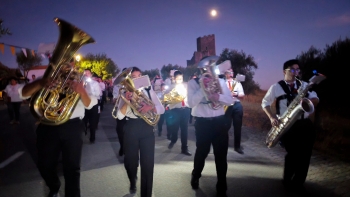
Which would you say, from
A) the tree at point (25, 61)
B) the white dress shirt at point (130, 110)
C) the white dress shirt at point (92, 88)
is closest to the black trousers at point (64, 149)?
the white dress shirt at point (92, 88)

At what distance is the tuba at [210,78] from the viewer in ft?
13.5

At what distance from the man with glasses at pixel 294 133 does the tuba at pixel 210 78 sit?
46.0 inches

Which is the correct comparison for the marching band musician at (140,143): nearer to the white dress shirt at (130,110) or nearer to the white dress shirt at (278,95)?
the white dress shirt at (130,110)

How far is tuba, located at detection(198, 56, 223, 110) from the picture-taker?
13.5 feet

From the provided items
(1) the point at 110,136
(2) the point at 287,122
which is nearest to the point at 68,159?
(2) the point at 287,122

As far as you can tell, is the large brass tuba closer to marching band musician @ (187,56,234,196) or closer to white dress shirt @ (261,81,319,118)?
marching band musician @ (187,56,234,196)

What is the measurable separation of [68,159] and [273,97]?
355 centimetres

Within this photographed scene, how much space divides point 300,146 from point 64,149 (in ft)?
12.0

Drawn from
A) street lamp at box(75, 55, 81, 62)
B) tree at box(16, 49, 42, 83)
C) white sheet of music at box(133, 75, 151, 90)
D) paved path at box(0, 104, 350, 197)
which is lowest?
paved path at box(0, 104, 350, 197)

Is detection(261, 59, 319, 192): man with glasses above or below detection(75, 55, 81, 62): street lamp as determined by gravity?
below

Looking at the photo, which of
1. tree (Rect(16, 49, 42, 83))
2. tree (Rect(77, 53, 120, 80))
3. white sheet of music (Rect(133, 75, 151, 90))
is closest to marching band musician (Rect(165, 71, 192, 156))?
white sheet of music (Rect(133, 75, 151, 90))

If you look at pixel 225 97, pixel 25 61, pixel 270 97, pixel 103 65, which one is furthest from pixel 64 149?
pixel 25 61

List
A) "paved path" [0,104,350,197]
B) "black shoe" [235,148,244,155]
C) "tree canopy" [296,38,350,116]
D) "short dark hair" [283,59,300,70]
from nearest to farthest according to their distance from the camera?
"paved path" [0,104,350,197], "short dark hair" [283,59,300,70], "black shoe" [235,148,244,155], "tree canopy" [296,38,350,116]

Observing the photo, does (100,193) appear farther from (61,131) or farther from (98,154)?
(98,154)
